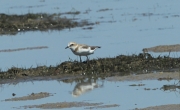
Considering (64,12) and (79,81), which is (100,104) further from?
(64,12)

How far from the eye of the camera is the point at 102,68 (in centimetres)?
1845

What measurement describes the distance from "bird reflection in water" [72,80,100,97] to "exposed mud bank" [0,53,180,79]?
1.09 meters

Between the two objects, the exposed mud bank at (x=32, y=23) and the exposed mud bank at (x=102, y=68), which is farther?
the exposed mud bank at (x=32, y=23)

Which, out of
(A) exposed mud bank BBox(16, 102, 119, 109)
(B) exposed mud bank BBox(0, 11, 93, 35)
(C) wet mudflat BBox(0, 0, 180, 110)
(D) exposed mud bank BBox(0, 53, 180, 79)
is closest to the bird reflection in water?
(C) wet mudflat BBox(0, 0, 180, 110)

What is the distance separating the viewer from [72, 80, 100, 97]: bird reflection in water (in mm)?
15999

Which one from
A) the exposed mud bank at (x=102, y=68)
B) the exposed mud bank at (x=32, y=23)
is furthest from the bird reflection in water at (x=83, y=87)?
the exposed mud bank at (x=32, y=23)

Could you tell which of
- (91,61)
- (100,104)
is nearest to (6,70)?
(91,61)

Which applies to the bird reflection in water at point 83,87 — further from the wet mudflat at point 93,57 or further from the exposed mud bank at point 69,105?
the exposed mud bank at point 69,105

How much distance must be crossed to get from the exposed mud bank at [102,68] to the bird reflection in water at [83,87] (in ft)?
3.58

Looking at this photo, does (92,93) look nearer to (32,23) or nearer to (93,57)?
(93,57)

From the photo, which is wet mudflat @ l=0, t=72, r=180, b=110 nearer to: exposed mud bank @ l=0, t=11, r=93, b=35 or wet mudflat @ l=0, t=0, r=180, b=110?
wet mudflat @ l=0, t=0, r=180, b=110

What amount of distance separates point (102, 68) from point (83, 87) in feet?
6.41

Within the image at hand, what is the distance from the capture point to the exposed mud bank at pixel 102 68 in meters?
18.4

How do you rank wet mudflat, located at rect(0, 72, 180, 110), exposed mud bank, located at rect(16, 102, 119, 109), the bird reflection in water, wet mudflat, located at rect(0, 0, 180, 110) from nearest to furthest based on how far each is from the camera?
exposed mud bank, located at rect(16, 102, 119, 109)
wet mudflat, located at rect(0, 72, 180, 110)
wet mudflat, located at rect(0, 0, 180, 110)
the bird reflection in water
